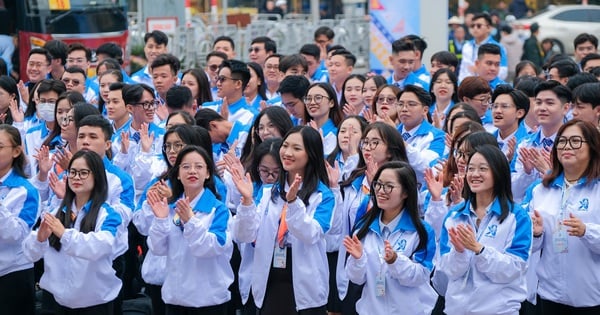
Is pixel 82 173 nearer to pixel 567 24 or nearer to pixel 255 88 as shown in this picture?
pixel 255 88

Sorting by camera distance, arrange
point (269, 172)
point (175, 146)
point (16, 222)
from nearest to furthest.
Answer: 1. point (16, 222)
2. point (269, 172)
3. point (175, 146)

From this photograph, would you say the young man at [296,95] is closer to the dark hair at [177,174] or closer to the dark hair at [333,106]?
the dark hair at [333,106]

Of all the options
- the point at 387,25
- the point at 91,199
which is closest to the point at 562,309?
the point at 91,199

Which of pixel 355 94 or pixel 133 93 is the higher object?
pixel 133 93

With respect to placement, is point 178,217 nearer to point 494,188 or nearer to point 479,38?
point 494,188

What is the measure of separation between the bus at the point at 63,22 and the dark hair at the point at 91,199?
11423mm

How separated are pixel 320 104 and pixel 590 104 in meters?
2.04

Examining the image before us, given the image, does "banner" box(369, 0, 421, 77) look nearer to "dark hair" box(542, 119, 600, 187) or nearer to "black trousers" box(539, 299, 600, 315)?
"dark hair" box(542, 119, 600, 187)

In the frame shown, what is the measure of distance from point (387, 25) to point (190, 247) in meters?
11.4

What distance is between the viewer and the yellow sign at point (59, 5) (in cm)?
1872

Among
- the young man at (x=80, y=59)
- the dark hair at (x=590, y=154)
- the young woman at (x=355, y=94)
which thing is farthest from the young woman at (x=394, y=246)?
the young man at (x=80, y=59)

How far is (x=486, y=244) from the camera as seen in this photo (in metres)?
6.28

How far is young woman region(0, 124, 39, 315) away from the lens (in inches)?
296

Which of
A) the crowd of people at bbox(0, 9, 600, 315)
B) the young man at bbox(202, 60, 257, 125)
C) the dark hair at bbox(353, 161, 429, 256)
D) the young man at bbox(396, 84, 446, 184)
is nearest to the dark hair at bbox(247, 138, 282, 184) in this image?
the crowd of people at bbox(0, 9, 600, 315)
